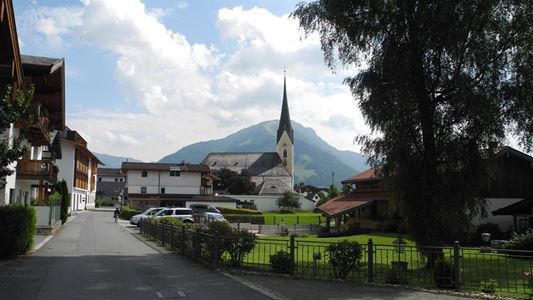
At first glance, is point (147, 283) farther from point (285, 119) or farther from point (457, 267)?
point (285, 119)

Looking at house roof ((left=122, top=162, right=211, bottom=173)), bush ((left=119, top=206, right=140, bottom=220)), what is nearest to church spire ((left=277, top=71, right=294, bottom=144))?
house roof ((left=122, top=162, right=211, bottom=173))

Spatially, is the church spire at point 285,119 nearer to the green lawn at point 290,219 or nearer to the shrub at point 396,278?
the green lawn at point 290,219

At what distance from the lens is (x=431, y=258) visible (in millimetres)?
14500

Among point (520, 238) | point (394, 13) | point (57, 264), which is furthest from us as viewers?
point (520, 238)

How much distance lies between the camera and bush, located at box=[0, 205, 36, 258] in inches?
657

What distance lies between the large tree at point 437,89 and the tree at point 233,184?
8645 cm

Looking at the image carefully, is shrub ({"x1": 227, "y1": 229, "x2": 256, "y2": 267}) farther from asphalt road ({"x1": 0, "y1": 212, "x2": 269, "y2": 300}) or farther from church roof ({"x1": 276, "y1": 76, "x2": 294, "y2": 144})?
church roof ({"x1": 276, "y1": 76, "x2": 294, "y2": 144})

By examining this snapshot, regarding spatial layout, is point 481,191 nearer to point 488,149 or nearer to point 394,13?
point 488,149

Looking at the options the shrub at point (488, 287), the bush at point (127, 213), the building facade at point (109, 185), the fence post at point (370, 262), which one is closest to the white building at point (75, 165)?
the bush at point (127, 213)

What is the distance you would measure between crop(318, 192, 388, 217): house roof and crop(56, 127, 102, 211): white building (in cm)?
3199

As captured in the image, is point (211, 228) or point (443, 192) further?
point (443, 192)

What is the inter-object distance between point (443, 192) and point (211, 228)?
7.96 metres

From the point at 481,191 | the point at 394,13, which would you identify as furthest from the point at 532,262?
the point at 394,13

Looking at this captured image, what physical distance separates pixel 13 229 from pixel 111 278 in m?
5.71
